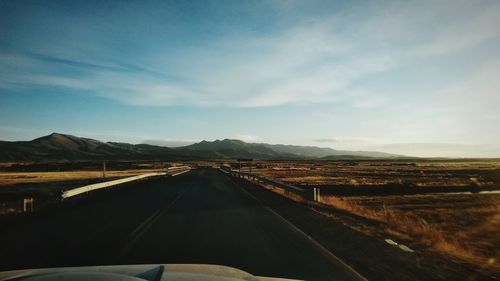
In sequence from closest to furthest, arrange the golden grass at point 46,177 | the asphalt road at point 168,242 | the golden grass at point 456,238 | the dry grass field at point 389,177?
1. the asphalt road at point 168,242
2. the golden grass at point 456,238
3. the dry grass field at point 389,177
4. the golden grass at point 46,177

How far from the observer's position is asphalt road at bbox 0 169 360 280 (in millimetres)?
8336

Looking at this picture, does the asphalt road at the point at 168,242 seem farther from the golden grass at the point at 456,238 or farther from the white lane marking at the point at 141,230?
the golden grass at the point at 456,238

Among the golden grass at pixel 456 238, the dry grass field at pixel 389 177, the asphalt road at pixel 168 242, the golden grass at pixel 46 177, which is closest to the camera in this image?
the asphalt road at pixel 168 242

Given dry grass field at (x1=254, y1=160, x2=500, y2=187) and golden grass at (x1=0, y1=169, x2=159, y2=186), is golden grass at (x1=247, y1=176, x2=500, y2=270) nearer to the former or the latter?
dry grass field at (x1=254, y1=160, x2=500, y2=187)

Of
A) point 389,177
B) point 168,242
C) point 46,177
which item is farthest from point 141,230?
point 389,177

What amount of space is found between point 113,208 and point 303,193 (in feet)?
30.7

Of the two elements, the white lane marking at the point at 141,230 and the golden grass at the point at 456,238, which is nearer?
the white lane marking at the point at 141,230

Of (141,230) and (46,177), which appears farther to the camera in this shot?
(46,177)

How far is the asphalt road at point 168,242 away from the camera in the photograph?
834cm

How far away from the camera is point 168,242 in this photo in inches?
417

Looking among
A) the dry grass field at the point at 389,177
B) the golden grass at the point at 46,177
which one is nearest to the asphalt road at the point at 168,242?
the dry grass field at the point at 389,177

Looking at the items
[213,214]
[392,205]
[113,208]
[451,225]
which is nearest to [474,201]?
[392,205]

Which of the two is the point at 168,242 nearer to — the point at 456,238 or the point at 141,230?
the point at 141,230

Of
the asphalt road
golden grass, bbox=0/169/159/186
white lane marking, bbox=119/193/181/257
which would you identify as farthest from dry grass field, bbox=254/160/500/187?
the asphalt road
